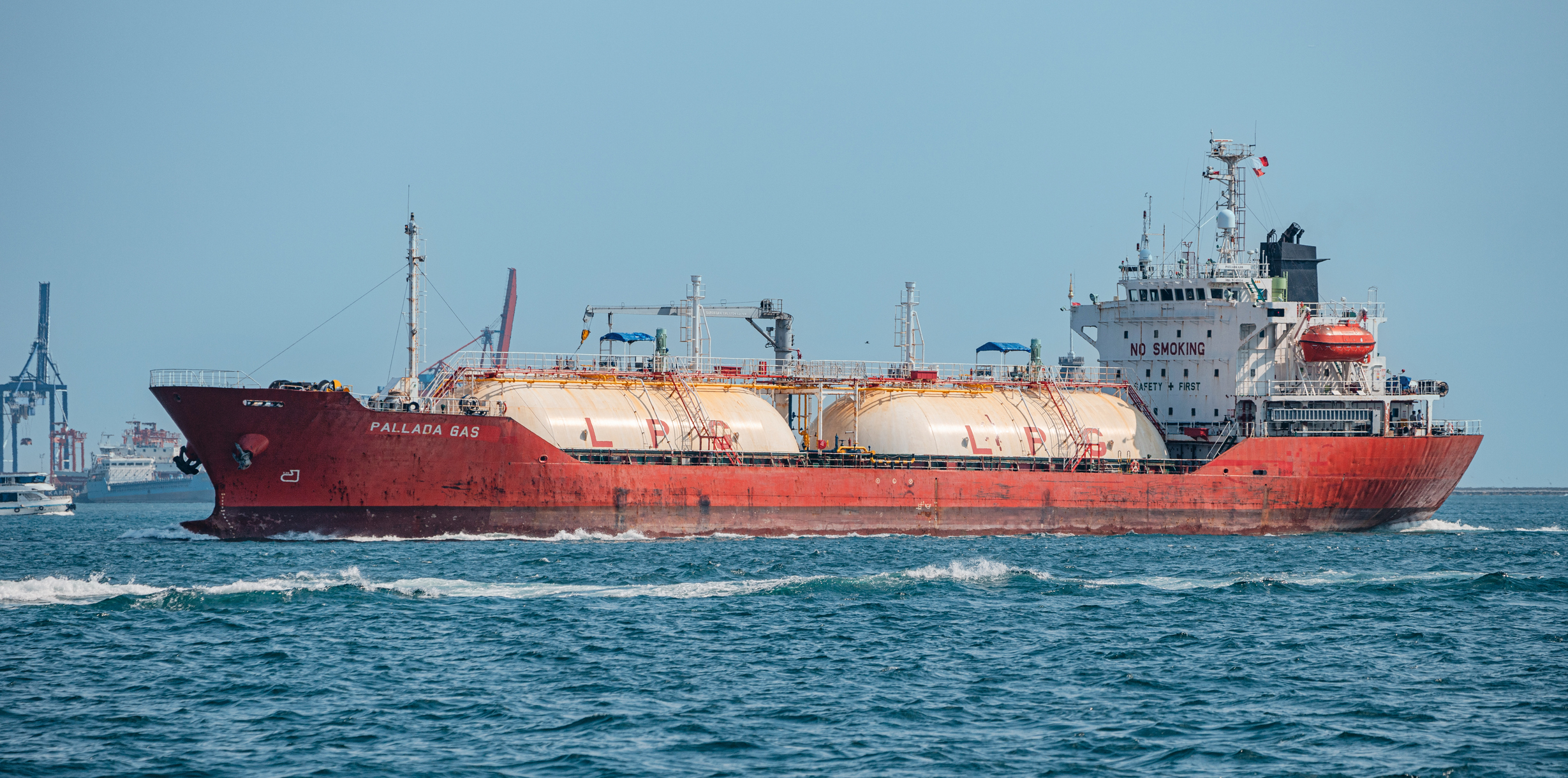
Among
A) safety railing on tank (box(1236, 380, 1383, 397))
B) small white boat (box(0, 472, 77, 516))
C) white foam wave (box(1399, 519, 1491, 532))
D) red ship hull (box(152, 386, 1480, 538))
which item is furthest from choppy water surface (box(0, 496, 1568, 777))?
small white boat (box(0, 472, 77, 516))

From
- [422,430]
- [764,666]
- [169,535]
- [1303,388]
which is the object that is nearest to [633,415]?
[422,430]

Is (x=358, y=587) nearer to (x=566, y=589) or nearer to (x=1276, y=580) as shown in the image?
(x=566, y=589)

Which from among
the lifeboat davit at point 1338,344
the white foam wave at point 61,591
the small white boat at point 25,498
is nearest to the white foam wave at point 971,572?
the white foam wave at point 61,591

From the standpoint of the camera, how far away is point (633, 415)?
47.5 m

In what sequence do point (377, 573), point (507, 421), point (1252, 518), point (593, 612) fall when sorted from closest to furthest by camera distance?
point (593, 612), point (377, 573), point (507, 421), point (1252, 518)

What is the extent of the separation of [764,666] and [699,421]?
24.7 m

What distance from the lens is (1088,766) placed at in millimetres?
18219

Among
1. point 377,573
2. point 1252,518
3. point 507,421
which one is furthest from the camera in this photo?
point 1252,518

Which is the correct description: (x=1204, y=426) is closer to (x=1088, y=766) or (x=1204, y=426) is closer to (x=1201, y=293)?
(x=1201, y=293)

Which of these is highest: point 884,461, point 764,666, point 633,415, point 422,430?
point 633,415

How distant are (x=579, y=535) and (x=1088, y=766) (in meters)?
28.2

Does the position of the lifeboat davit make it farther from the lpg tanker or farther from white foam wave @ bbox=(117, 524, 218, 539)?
white foam wave @ bbox=(117, 524, 218, 539)

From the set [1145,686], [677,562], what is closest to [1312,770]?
[1145,686]

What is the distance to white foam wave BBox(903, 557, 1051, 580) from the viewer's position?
118 ft
